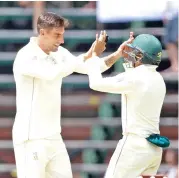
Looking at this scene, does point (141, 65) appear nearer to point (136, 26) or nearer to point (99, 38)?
point (99, 38)

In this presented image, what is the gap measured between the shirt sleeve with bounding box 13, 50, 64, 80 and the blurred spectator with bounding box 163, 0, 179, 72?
3405 mm

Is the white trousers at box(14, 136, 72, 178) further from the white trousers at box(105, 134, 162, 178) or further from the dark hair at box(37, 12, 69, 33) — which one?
the dark hair at box(37, 12, 69, 33)

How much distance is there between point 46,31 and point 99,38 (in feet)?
1.36

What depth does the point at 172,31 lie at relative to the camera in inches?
436

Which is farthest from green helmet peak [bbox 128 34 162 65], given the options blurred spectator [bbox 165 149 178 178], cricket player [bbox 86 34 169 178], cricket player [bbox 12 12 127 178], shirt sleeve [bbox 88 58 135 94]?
blurred spectator [bbox 165 149 178 178]

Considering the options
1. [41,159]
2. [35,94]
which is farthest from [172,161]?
[35,94]

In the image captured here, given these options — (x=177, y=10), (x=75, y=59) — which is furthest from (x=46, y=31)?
(x=177, y=10)

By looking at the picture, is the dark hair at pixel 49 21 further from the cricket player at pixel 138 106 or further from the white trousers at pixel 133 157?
the white trousers at pixel 133 157

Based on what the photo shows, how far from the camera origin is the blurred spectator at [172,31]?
1107 cm

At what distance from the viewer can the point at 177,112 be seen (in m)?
11.6

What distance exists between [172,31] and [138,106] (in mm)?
3654

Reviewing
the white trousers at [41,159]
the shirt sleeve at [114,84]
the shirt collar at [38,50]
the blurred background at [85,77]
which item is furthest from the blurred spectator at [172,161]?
the shirt sleeve at [114,84]

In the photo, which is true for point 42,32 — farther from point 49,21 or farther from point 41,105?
point 41,105

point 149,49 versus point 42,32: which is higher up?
point 42,32
